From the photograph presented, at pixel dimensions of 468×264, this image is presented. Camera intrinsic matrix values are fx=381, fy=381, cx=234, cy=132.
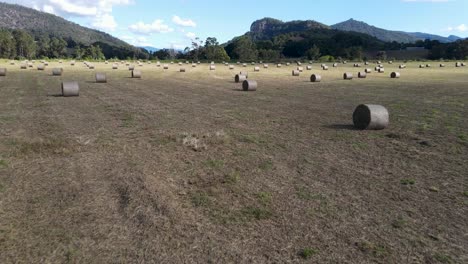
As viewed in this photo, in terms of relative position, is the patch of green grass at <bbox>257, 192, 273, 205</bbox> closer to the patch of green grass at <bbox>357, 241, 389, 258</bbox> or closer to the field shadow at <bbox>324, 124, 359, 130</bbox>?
the patch of green grass at <bbox>357, 241, 389, 258</bbox>

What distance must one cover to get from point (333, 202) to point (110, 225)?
15.4 feet

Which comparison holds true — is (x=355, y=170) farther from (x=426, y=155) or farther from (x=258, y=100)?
(x=258, y=100)

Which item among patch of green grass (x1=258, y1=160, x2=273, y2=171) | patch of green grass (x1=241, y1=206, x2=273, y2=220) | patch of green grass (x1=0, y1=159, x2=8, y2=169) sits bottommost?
patch of green grass (x1=241, y1=206, x2=273, y2=220)

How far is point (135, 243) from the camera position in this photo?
6.60m

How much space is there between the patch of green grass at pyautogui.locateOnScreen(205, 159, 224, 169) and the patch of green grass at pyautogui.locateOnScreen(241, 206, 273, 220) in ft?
9.91

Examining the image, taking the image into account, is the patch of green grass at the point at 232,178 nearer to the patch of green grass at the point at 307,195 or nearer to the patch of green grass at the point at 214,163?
the patch of green grass at the point at 214,163

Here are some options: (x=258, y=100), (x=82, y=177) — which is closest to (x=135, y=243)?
(x=82, y=177)

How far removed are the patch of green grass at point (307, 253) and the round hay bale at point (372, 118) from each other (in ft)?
35.0

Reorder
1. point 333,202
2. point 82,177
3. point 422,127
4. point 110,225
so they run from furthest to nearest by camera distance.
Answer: point 422,127 → point 82,177 → point 333,202 → point 110,225

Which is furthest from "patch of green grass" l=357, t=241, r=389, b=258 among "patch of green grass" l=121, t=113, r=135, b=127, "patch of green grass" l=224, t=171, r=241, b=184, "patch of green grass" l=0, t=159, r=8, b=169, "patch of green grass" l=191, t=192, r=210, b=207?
"patch of green grass" l=121, t=113, r=135, b=127

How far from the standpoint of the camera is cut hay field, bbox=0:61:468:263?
6.46 m

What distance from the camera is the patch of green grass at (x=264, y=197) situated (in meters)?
8.41

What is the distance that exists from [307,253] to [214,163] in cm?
541

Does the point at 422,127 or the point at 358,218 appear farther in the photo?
the point at 422,127
